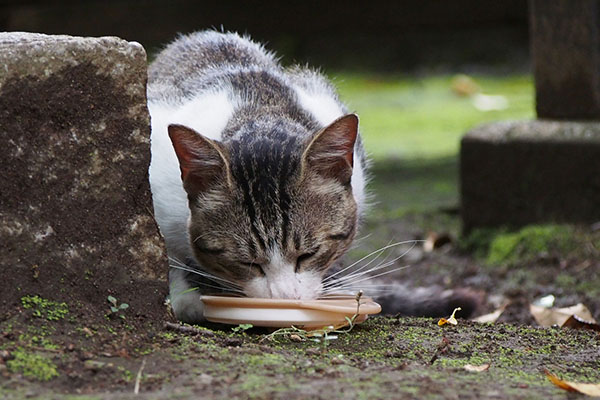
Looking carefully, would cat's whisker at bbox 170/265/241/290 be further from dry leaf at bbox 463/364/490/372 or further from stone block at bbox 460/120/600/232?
stone block at bbox 460/120/600/232

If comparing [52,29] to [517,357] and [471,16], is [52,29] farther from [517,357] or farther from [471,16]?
[517,357]

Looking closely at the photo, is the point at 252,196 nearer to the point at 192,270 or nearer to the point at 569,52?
the point at 192,270

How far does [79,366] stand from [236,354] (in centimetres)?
39

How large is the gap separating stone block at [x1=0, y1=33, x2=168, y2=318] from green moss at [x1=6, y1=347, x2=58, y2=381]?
0.19 meters

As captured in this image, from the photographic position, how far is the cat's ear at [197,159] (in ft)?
8.86

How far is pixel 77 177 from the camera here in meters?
2.31

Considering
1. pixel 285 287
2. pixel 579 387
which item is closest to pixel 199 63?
pixel 285 287

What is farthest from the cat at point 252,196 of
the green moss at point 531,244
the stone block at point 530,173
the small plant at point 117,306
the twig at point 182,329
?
the stone block at point 530,173

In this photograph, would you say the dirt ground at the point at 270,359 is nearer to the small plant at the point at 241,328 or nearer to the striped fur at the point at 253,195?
the small plant at the point at 241,328

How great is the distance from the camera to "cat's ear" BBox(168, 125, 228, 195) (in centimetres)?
270

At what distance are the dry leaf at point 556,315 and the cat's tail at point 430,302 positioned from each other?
0.76 feet

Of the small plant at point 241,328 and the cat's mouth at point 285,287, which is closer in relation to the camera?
the small plant at point 241,328

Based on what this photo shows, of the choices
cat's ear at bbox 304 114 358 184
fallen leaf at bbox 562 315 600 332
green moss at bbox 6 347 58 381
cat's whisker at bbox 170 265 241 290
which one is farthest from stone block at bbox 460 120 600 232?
green moss at bbox 6 347 58 381

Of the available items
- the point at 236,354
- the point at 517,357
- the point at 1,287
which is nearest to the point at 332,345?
the point at 236,354
